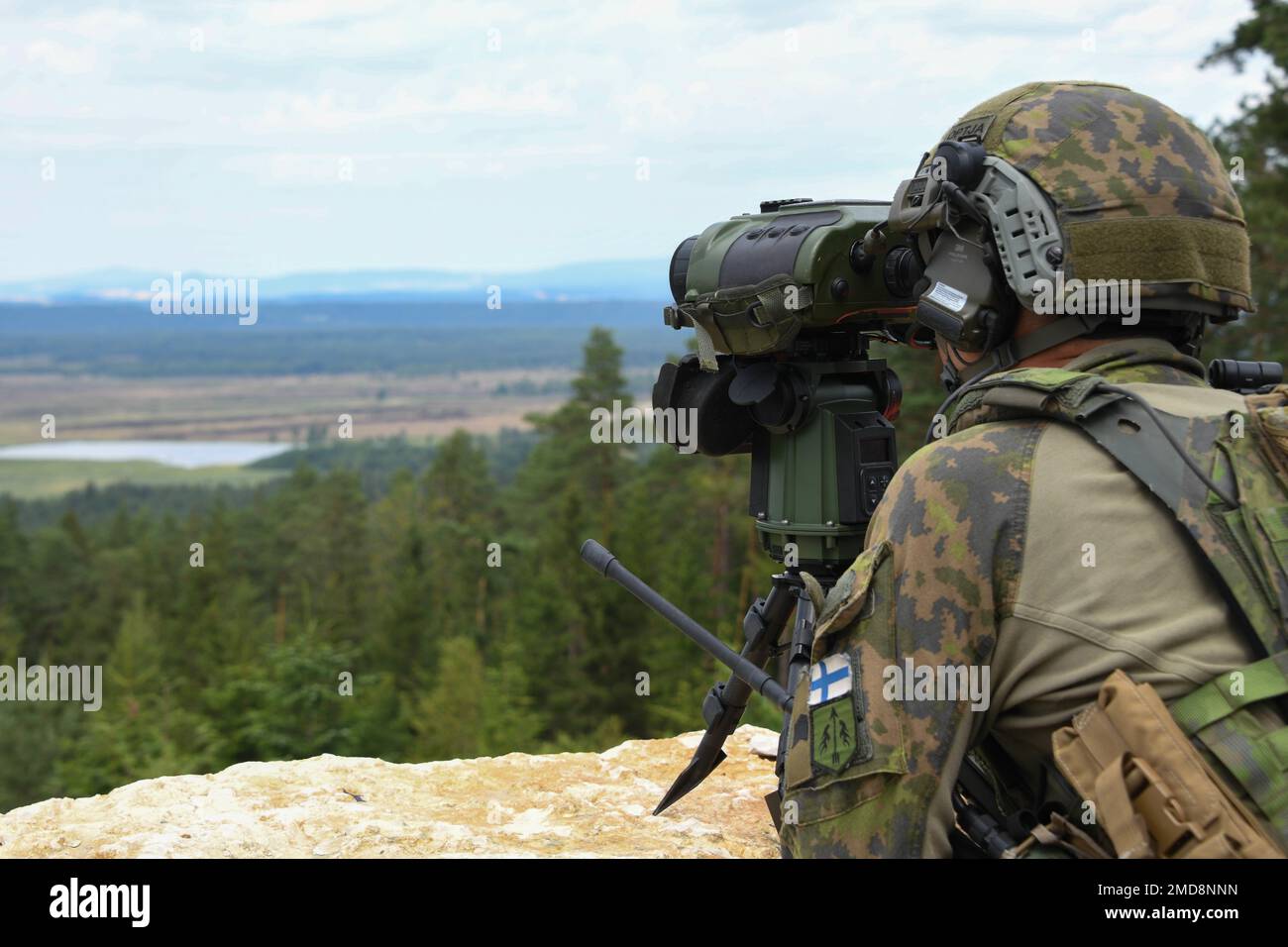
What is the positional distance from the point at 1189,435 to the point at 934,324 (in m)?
0.70

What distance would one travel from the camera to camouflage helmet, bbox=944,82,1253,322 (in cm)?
302

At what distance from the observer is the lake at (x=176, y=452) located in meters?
172

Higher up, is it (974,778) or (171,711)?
(974,778)

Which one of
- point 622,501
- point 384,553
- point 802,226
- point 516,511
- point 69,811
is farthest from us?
point 384,553

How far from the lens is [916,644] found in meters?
2.82

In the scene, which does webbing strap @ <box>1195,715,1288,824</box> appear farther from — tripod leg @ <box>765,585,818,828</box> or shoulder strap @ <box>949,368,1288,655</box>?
tripod leg @ <box>765,585,818,828</box>

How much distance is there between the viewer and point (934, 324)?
3258 mm

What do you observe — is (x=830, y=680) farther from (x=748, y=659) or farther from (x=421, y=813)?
(x=421, y=813)

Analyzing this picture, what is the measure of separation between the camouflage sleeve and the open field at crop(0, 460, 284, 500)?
141m

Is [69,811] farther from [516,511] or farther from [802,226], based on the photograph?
[516,511]
